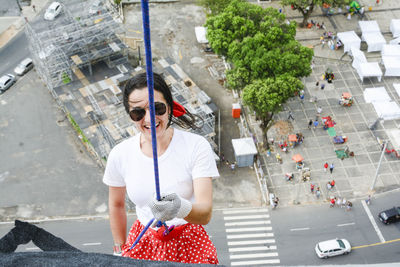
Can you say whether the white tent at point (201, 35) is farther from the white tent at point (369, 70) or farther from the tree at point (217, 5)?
the white tent at point (369, 70)

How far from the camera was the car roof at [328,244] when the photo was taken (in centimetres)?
5153

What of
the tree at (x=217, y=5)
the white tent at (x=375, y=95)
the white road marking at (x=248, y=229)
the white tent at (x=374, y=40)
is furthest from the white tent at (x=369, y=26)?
the white road marking at (x=248, y=229)

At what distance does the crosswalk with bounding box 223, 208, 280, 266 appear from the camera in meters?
52.2

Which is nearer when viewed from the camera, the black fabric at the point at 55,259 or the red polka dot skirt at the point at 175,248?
the black fabric at the point at 55,259

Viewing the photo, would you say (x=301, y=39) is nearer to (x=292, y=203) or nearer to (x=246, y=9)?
(x=246, y=9)

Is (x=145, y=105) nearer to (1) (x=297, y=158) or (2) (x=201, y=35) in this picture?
(1) (x=297, y=158)

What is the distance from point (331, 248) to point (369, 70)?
Answer: 102ft

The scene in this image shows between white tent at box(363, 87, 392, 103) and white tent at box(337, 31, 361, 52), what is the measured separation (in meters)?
10.2

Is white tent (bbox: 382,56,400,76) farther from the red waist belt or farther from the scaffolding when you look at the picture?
the red waist belt

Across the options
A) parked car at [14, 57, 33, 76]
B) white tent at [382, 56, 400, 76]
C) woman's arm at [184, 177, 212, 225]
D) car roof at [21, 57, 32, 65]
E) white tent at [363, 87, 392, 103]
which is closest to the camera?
woman's arm at [184, 177, 212, 225]

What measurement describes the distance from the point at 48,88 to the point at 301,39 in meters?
41.4

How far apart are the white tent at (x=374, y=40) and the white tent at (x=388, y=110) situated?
13.7m

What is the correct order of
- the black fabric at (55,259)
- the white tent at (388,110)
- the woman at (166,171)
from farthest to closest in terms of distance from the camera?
the white tent at (388,110)
the woman at (166,171)
the black fabric at (55,259)

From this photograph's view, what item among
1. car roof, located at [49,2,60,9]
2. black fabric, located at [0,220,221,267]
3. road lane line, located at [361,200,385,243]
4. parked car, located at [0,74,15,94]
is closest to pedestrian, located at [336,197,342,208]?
road lane line, located at [361,200,385,243]
